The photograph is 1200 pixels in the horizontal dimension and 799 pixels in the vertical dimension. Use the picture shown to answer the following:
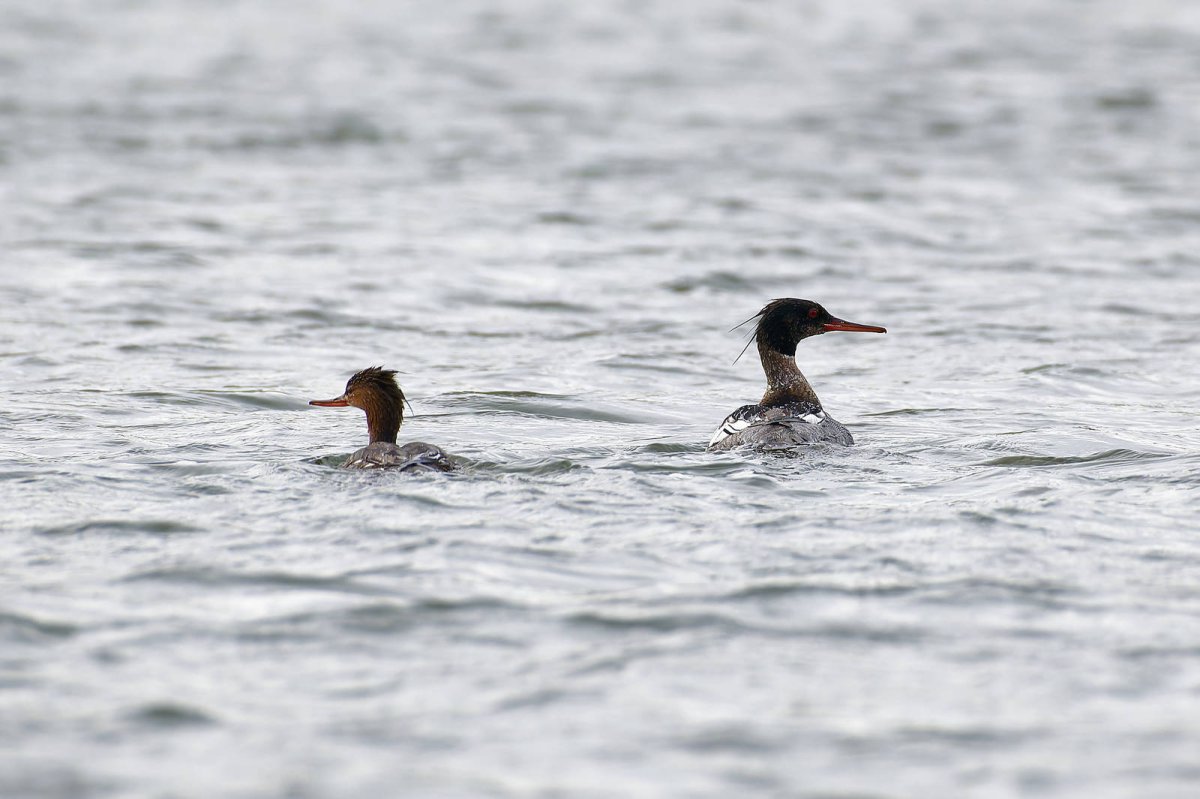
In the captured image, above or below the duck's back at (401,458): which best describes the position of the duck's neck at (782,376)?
above

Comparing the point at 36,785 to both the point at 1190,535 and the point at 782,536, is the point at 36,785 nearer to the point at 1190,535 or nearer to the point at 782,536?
the point at 782,536

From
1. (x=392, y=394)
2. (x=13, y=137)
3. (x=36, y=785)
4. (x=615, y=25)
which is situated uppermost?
(x=615, y=25)

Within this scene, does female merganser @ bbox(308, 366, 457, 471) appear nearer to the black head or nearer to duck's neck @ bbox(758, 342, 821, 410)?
duck's neck @ bbox(758, 342, 821, 410)

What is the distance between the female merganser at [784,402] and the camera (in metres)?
10.7

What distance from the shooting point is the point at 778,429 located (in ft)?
35.2

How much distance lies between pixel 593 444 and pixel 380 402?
1605mm

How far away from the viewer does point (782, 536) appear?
8.45 meters

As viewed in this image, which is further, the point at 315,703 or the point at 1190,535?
the point at 1190,535

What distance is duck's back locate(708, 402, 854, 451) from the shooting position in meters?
10.7

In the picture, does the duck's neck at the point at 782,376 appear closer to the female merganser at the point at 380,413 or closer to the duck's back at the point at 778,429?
the duck's back at the point at 778,429

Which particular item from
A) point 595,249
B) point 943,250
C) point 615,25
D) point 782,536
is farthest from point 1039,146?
point 782,536

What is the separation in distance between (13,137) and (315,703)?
70.5 feet

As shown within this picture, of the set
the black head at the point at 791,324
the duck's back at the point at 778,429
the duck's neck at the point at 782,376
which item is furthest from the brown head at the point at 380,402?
the black head at the point at 791,324

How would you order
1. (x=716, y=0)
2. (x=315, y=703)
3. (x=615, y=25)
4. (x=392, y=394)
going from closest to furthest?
(x=315, y=703), (x=392, y=394), (x=615, y=25), (x=716, y=0)
